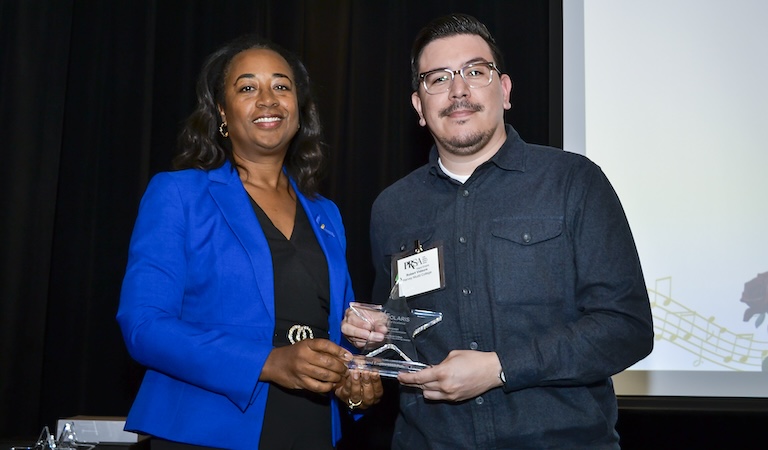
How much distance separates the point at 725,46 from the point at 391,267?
7.48 ft

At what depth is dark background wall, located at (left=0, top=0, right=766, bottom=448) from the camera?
152 inches

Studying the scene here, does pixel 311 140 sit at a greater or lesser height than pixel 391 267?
greater

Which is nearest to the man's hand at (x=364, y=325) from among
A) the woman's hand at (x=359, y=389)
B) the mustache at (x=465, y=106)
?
the woman's hand at (x=359, y=389)

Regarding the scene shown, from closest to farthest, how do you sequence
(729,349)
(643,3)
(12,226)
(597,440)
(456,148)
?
(597,440), (456,148), (729,349), (643,3), (12,226)

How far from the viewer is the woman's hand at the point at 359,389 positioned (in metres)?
2.02

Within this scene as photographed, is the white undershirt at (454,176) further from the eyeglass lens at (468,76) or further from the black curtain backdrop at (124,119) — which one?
the black curtain backdrop at (124,119)

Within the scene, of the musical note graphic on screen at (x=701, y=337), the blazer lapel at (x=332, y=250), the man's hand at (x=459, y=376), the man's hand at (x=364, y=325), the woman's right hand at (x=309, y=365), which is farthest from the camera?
the musical note graphic on screen at (x=701, y=337)

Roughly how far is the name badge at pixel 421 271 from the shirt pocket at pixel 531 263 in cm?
14

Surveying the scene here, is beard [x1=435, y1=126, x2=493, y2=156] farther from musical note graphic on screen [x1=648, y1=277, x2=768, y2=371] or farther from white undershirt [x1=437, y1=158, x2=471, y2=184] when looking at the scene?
musical note graphic on screen [x1=648, y1=277, x2=768, y2=371]

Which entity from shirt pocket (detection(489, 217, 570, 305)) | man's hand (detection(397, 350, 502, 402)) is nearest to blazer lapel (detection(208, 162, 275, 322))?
man's hand (detection(397, 350, 502, 402))

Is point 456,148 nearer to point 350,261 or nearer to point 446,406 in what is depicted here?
point 446,406

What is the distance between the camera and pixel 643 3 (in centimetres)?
351

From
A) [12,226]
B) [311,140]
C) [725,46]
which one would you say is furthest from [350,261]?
[725,46]

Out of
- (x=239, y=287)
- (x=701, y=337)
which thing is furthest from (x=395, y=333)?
(x=701, y=337)
